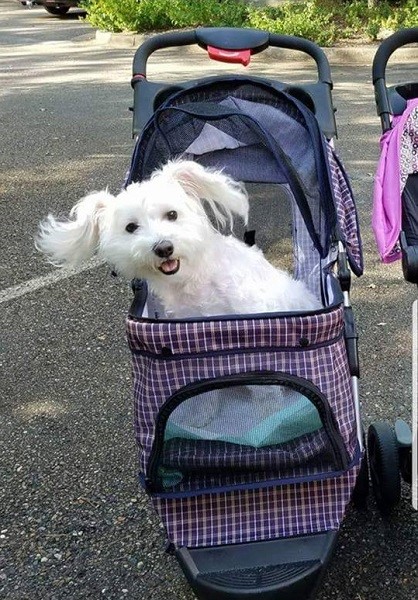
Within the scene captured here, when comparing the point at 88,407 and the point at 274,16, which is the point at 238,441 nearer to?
the point at 88,407

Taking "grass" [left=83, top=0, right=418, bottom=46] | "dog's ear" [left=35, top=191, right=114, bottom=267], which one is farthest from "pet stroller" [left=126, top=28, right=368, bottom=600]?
"grass" [left=83, top=0, right=418, bottom=46]

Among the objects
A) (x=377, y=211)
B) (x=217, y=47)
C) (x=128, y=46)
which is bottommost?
(x=128, y=46)

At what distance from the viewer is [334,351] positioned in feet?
6.07

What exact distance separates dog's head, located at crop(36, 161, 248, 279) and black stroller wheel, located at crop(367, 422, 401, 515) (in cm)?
87

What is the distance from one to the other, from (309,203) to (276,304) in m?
0.36

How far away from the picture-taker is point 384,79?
263 cm

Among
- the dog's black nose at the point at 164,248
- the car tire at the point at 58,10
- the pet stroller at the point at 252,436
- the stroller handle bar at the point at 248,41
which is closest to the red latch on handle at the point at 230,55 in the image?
the stroller handle bar at the point at 248,41

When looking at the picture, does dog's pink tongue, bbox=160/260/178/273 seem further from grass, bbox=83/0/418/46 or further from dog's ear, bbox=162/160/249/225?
grass, bbox=83/0/418/46

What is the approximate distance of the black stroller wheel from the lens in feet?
7.54

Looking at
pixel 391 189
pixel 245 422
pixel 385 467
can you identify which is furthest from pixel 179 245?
pixel 385 467

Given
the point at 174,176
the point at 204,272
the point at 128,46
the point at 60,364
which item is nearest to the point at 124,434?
the point at 60,364

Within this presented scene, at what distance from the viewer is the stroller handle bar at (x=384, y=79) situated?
2604 mm

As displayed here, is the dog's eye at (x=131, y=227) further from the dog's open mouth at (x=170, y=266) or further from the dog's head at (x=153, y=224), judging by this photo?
the dog's open mouth at (x=170, y=266)

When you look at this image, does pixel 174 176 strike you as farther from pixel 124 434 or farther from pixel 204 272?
pixel 124 434
